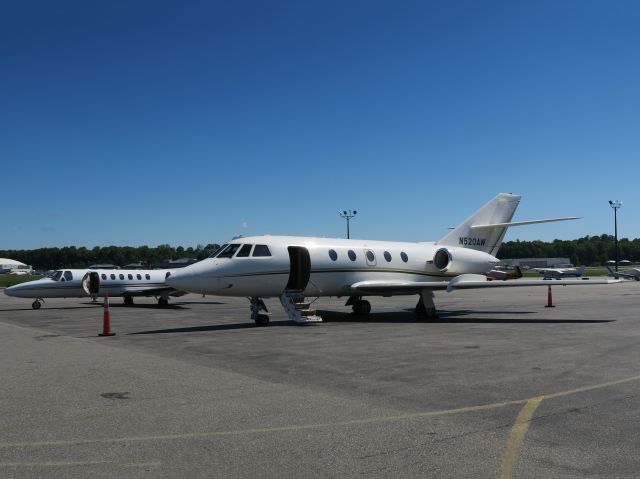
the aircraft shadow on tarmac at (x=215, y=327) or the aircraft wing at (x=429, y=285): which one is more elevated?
the aircraft wing at (x=429, y=285)

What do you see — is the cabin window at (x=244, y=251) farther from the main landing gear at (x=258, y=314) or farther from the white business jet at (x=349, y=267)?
the main landing gear at (x=258, y=314)

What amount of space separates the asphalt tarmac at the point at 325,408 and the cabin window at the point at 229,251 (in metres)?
4.51

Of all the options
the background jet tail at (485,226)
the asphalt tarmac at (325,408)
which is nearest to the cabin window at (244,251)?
the asphalt tarmac at (325,408)

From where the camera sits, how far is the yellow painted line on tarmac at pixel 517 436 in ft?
16.3

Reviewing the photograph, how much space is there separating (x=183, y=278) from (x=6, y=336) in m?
4.96

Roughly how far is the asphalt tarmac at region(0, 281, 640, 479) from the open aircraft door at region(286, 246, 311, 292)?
545cm

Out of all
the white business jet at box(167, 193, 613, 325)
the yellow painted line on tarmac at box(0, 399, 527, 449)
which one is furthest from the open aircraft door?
the yellow painted line on tarmac at box(0, 399, 527, 449)

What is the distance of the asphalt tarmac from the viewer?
5.17 metres

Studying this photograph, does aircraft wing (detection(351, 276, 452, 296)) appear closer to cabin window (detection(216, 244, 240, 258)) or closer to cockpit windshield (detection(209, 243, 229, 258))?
cabin window (detection(216, 244, 240, 258))

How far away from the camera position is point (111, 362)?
36.4 feet

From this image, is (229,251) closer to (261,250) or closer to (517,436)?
(261,250)

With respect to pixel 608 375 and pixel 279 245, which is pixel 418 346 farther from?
pixel 279 245

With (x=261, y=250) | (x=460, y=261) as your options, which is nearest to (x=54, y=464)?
(x=261, y=250)

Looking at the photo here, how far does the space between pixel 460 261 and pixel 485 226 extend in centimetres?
232
